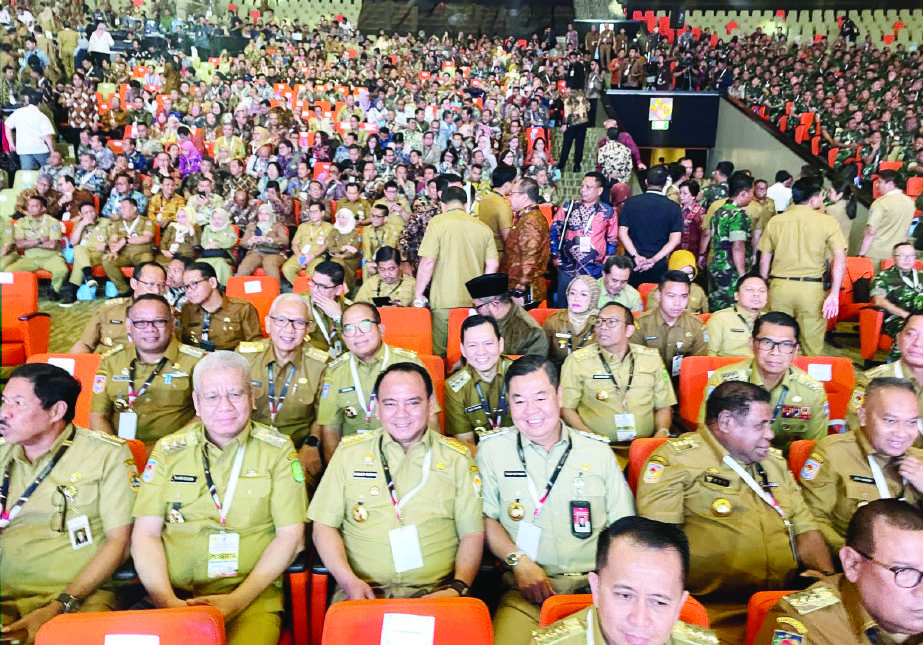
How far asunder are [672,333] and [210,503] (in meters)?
2.72

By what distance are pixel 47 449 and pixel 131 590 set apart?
0.54 metres

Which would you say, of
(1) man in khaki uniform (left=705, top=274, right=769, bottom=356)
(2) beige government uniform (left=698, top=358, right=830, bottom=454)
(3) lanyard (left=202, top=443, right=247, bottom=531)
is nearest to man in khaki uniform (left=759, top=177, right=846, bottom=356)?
(1) man in khaki uniform (left=705, top=274, right=769, bottom=356)

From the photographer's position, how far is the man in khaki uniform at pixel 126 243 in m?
6.90

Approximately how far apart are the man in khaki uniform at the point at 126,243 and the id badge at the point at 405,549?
18.9ft

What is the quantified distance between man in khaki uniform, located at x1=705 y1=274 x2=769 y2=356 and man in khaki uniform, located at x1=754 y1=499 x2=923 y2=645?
2.18 metres

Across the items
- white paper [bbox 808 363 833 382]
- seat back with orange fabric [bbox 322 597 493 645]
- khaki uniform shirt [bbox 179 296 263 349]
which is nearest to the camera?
seat back with orange fabric [bbox 322 597 493 645]

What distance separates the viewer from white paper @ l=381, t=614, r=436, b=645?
167 centimetres

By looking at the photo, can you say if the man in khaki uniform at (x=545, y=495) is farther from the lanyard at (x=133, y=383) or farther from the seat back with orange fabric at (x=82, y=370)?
the seat back with orange fabric at (x=82, y=370)

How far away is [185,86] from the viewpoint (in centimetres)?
1116

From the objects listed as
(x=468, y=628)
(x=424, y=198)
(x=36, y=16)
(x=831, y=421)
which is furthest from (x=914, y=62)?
(x=36, y=16)

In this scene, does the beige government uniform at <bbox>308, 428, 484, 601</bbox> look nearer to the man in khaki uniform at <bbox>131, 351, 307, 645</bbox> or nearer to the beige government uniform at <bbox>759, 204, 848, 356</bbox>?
the man in khaki uniform at <bbox>131, 351, 307, 645</bbox>

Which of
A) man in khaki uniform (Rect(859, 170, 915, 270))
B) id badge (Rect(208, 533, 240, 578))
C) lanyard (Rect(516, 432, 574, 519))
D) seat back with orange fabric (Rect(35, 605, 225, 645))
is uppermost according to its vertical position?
man in khaki uniform (Rect(859, 170, 915, 270))

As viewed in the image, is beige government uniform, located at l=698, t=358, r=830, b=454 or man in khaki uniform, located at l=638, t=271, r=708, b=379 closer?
beige government uniform, located at l=698, t=358, r=830, b=454

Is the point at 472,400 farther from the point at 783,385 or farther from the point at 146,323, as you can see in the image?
the point at 146,323
